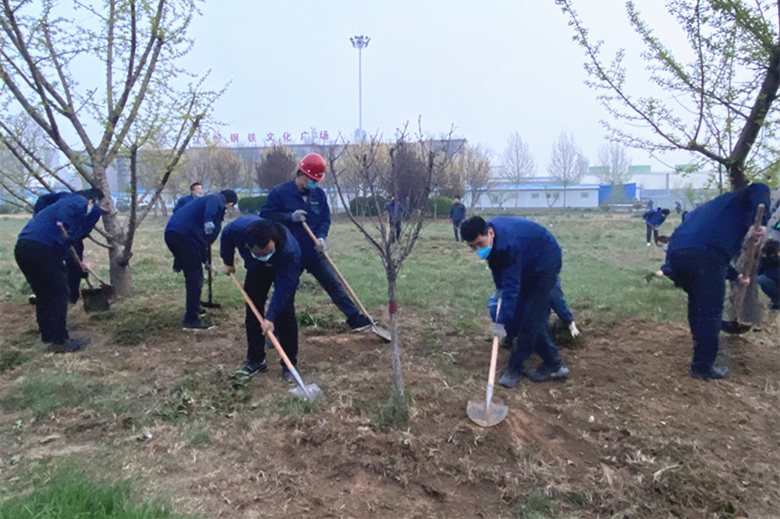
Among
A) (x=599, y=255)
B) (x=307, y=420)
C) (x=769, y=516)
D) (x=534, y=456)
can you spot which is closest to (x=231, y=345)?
(x=307, y=420)

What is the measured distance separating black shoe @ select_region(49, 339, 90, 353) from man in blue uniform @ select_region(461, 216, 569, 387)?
3921mm

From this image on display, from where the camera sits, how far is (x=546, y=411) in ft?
12.2

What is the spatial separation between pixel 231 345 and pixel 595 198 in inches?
1959

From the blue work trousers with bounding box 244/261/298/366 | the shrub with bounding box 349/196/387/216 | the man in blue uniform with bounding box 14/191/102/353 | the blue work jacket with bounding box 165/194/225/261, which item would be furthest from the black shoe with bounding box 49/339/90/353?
the shrub with bounding box 349/196/387/216

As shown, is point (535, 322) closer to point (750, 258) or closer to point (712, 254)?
point (712, 254)

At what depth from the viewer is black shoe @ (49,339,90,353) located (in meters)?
5.13

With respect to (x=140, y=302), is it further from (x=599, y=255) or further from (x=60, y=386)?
(x=599, y=255)

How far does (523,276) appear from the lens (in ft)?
13.9

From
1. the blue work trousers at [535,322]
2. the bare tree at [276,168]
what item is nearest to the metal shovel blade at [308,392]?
the blue work trousers at [535,322]

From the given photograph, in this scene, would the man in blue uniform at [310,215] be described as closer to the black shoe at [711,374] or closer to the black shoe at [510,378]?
the black shoe at [510,378]

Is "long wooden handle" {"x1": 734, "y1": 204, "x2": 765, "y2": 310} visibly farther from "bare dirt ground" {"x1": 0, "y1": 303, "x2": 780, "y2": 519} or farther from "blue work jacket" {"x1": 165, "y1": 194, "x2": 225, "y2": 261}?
"blue work jacket" {"x1": 165, "y1": 194, "x2": 225, "y2": 261}

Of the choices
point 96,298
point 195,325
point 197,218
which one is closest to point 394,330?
point 195,325

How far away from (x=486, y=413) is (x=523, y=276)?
1221 mm

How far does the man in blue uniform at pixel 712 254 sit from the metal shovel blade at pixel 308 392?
2.95 m
